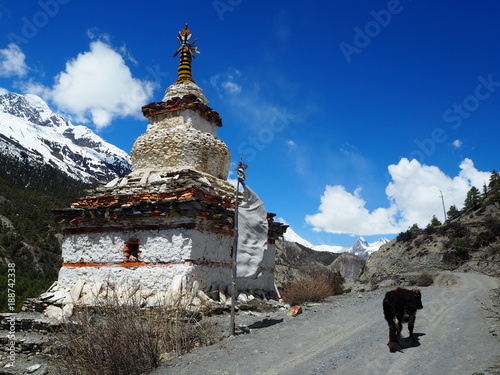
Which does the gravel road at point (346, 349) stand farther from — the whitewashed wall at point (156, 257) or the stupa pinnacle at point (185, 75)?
the stupa pinnacle at point (185, 75)

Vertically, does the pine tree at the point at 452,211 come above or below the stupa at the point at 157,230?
above

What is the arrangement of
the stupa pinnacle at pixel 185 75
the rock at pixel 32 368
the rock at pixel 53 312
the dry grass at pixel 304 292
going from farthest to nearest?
the stupa pinnacle at pixel 185 75
the dry grass at pixel 304 292
the rock at pixel 53 312
the rock at pixel 32 368

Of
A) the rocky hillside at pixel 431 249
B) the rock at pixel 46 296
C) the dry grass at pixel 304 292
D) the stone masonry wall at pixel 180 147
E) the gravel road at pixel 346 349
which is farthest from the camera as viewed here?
the rocky hillside at pixel 431 249

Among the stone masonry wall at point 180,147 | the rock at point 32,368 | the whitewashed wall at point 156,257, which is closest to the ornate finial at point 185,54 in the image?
the stone masonry wall at point 180,147

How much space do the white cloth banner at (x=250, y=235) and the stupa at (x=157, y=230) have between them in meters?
2.28

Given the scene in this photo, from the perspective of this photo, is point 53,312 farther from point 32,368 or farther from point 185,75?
point 185,75

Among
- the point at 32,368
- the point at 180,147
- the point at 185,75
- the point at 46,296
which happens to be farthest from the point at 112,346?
the point at 185,75

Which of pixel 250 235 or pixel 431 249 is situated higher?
pixel 431 249

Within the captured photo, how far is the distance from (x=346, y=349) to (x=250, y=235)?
3.29m

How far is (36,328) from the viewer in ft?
32.9

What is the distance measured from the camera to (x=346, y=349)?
6566 millimetres

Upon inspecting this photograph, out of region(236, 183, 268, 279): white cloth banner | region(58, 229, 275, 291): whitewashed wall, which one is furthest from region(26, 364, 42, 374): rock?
region(236, 183, 268, 279): white cloth banner

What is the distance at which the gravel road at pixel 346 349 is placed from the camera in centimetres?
554

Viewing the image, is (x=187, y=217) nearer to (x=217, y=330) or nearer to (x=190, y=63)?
(x=217, y=330)
